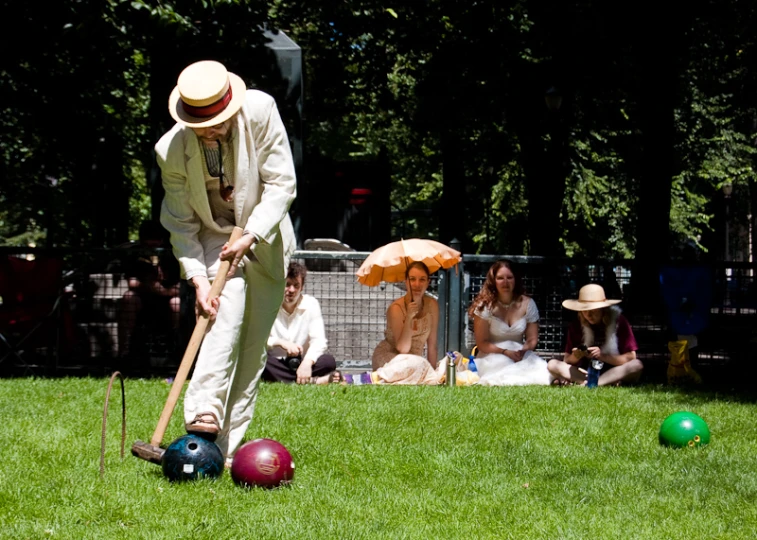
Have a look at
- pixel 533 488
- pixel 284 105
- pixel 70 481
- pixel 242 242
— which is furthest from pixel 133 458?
pixel 284 105

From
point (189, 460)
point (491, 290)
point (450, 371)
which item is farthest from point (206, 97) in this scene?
point (491, 290)

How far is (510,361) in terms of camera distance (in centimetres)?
1149

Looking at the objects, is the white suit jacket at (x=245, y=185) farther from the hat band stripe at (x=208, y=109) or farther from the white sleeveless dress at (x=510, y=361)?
the white sleeveless dress at (x=510, y=361)

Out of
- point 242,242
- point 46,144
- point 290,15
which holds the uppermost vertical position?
point 290,15

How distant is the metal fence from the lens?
11930 millimetres

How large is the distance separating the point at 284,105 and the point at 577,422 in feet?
33.4

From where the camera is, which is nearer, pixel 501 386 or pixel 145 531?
pixel 145 531

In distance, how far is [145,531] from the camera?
15.0ft

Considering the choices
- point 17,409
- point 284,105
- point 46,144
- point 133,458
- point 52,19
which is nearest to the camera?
point 133,458

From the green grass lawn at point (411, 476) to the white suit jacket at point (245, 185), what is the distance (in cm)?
134

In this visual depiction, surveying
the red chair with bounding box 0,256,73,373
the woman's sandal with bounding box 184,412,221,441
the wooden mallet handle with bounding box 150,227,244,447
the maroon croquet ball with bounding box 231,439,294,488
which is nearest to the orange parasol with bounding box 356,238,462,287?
the red chair with bounding box 0,256,73,373

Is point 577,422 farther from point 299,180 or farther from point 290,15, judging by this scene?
point 290,15

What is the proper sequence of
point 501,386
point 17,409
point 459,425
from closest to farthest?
point 459,425
point 17,409
point 501,386

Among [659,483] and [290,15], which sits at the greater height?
[290,15]
